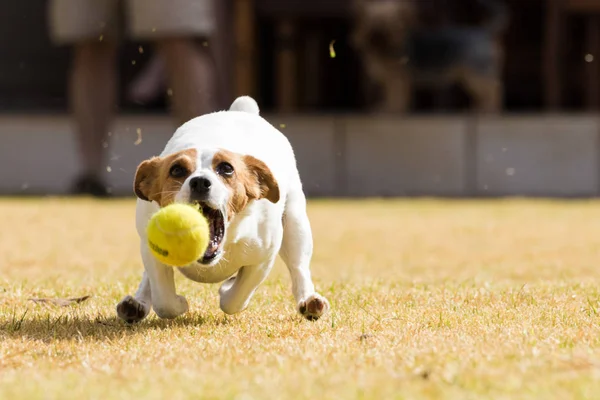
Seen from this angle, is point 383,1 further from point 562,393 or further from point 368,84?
point 562,393

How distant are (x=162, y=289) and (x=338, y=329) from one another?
455 millimetres

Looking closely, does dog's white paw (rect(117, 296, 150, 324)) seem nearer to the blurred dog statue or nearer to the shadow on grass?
the shadow on grass

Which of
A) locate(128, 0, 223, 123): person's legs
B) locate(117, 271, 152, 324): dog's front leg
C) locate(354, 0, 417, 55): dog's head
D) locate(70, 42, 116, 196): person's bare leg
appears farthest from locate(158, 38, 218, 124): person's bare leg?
locate(117, 271, 152, 324): dog's front leg

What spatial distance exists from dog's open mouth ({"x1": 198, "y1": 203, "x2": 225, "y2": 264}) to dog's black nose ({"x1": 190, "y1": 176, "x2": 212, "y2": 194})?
0.17ft

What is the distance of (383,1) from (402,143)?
44.8 inches

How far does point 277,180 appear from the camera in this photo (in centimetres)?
281

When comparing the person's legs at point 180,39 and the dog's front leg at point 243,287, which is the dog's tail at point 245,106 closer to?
the dog's front leg at point 243,287

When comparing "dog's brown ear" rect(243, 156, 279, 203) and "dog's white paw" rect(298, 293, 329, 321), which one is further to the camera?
"dog's white paw" rect(298, 293, 329, 321)

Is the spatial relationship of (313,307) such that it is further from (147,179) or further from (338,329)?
(147,179)

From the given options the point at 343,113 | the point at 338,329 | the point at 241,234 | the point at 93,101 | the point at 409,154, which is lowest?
the point at 409,154

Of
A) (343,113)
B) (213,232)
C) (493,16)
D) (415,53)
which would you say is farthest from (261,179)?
(493,16)

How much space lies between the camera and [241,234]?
2707mm

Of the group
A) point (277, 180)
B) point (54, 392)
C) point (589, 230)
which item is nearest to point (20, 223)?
point (589, 230)

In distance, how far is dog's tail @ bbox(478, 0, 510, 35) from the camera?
29.2 feet
